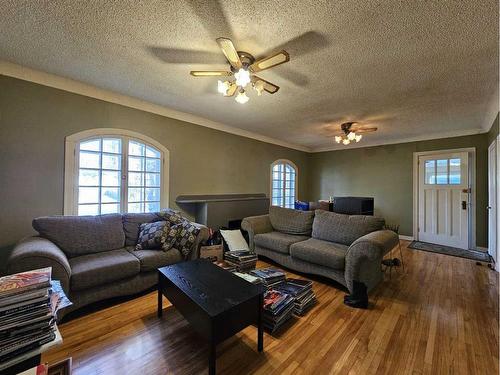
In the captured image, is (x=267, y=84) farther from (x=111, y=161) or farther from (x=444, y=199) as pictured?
(x=444, y=199)

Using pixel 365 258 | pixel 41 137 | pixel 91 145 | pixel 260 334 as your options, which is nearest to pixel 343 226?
pixel 365 258

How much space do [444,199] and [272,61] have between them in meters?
4.90

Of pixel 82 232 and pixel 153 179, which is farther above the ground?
pixel 153 179

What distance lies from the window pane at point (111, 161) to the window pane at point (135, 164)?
13 cm

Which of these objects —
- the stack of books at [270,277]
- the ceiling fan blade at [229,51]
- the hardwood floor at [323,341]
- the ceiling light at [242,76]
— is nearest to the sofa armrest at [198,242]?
the hardwood floor at [323,341]

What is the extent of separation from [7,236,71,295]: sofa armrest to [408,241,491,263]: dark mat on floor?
5.51 m

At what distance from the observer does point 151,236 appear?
2.56m

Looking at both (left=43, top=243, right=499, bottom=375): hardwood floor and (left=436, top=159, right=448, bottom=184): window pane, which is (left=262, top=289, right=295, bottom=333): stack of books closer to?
(left=43, top=243, right=499, bottom=375): hardwood floor

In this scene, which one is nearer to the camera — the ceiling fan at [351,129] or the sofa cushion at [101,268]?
the sofa cushion at [101,268]

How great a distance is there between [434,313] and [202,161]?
3707 millimetres

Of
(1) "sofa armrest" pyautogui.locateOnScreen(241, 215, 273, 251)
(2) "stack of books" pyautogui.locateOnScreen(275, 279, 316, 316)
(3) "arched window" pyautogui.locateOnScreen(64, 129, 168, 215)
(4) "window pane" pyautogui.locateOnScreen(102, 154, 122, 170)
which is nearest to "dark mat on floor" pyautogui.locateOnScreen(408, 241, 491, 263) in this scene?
(1) "sofa armrest" pyautogui.locateOnScreen(241, 215, 273, 251)

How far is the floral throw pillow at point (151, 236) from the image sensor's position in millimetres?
2531

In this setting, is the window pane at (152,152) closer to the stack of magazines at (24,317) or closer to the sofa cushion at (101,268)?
the sofa cushion at (101,268)

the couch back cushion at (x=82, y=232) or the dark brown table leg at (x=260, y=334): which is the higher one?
the couch back cushion at (x=82, y=232)
